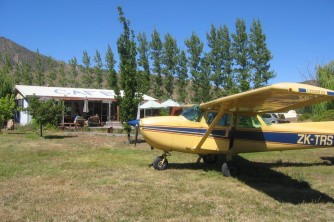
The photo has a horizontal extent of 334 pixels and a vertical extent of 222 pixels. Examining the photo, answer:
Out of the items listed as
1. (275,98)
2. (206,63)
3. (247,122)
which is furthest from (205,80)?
(275,98)

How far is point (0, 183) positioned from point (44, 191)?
1.40m

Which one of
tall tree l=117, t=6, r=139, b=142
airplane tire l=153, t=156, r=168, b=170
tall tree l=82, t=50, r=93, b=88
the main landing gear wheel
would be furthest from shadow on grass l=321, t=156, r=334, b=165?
tall tree l=82, t=50, r=93, b=88

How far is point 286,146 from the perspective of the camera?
9.28m

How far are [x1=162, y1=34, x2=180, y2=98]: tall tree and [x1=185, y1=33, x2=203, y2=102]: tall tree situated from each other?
2.21 m

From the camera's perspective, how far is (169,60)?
49094 millimetres

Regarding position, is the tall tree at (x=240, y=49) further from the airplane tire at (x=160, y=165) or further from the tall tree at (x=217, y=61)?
the airplane tire at (x=160, y=165)

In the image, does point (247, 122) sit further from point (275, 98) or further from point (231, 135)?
point (275, 98)

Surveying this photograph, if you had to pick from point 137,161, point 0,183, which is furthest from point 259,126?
point 0,183

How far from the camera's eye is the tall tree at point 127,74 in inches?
644

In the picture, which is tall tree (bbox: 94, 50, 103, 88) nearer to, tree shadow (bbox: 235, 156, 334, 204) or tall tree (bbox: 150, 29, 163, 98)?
tall tree (bbox: 150, 29, 163, 98)

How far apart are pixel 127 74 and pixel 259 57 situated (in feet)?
103

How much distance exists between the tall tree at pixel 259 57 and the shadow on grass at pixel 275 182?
35056 mm

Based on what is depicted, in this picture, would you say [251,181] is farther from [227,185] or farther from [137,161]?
Answer: [137,161]

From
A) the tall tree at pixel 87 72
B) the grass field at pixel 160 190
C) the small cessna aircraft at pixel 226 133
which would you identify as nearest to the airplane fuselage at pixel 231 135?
the small cessna aircraft at pixel 226 133
